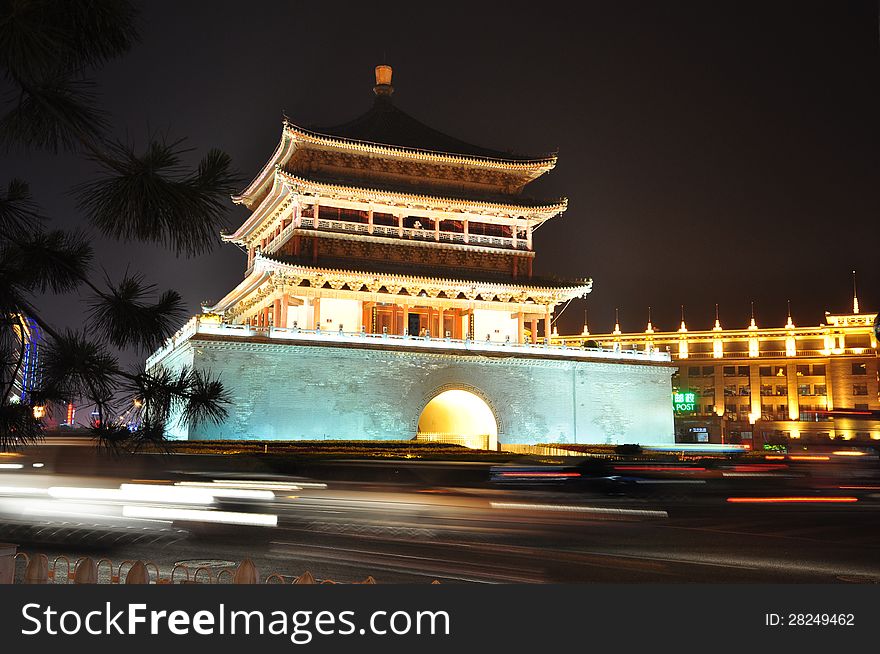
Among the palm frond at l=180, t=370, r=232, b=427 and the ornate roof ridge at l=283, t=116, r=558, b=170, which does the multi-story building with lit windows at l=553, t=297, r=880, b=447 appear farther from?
the palm frond at l=180, t=370, r=232, b=427

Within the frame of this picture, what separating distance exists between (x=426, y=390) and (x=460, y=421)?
4.82 metres

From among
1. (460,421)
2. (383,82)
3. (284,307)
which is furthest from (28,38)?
(383,82)

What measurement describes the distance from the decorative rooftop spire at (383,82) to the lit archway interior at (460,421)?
18.2m

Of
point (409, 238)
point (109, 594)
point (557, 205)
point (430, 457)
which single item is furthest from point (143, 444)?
point (557, 205)

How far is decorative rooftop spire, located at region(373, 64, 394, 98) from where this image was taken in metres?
44.6

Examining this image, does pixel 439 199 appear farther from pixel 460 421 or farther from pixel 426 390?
pixel 460 421

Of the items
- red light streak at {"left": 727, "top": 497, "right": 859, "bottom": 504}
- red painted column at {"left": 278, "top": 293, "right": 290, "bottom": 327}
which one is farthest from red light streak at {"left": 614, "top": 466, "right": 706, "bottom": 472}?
red painted column at {"left": 278, "top": 293, "right": 290, "bottom": 327}

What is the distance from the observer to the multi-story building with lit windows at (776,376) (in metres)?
78.8

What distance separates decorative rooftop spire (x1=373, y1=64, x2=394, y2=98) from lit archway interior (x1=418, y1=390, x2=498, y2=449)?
59.7 ft

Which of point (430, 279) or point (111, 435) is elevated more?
point (430, 279)

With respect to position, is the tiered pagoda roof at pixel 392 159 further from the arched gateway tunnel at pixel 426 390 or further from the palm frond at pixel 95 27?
the palm frond at pixel 95 27

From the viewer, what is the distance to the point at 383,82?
148 ft

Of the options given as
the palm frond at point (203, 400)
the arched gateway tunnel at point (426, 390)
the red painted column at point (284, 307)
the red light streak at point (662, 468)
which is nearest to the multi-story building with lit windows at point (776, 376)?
the arched gateway tunnel at point (426, 390)

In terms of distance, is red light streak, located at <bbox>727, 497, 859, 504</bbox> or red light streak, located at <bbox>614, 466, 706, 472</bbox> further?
red light streak, located at <bbox>727, 497, 859, 504</bbox>
